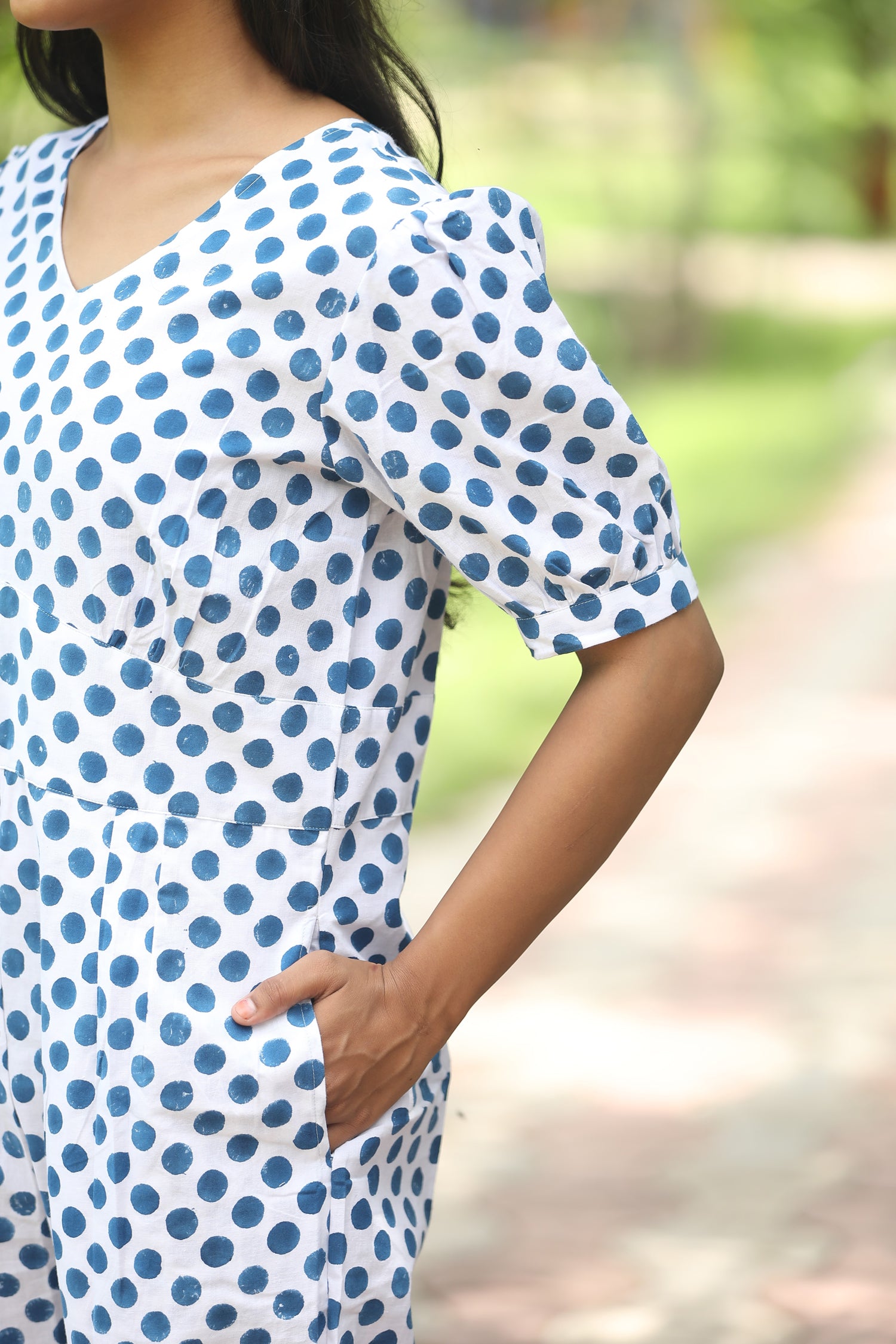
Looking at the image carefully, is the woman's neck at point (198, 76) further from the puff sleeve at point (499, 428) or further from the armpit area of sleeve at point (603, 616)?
the armpit area of sleeve at point (603, 616)

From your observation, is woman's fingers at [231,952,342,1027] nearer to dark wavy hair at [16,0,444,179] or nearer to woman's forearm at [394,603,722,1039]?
woman's forearm at [394,603,722,1039]

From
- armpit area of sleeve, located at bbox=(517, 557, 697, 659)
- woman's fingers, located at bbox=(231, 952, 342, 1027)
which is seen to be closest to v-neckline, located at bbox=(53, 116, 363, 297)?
armpit area of sleeve, located at bbox=(517, 557, 697, 659)

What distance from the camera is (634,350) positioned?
39.5 feet

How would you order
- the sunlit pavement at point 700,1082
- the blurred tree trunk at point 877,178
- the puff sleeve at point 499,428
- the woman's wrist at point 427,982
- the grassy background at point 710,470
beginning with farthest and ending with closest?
the blurred tree trunk at point 877,178 → the grassy background at point 710,470 → the sunlit pavement at point 700,1082 → the woman's wrist at point 427,982 → the puff sleeve at point 499,428

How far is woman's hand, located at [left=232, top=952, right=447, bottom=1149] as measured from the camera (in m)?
1.19

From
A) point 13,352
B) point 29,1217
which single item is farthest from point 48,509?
point 29,1217

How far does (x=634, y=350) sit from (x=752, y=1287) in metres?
9.96

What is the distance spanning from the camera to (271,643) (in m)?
1.19

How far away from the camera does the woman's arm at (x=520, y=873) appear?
1204 millimetres

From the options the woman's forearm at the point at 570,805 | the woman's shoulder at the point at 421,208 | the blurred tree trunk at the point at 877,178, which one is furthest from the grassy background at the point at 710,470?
the blurred tree trunk at the point at 877,178

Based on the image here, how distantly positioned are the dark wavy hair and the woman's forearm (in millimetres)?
500

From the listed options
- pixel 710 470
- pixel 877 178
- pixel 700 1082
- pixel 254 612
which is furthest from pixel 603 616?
pixel 877 178

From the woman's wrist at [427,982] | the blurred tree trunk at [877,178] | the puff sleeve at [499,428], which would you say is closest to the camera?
the puff sleeve at [499,428]

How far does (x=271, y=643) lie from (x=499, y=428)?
0.23 metres
